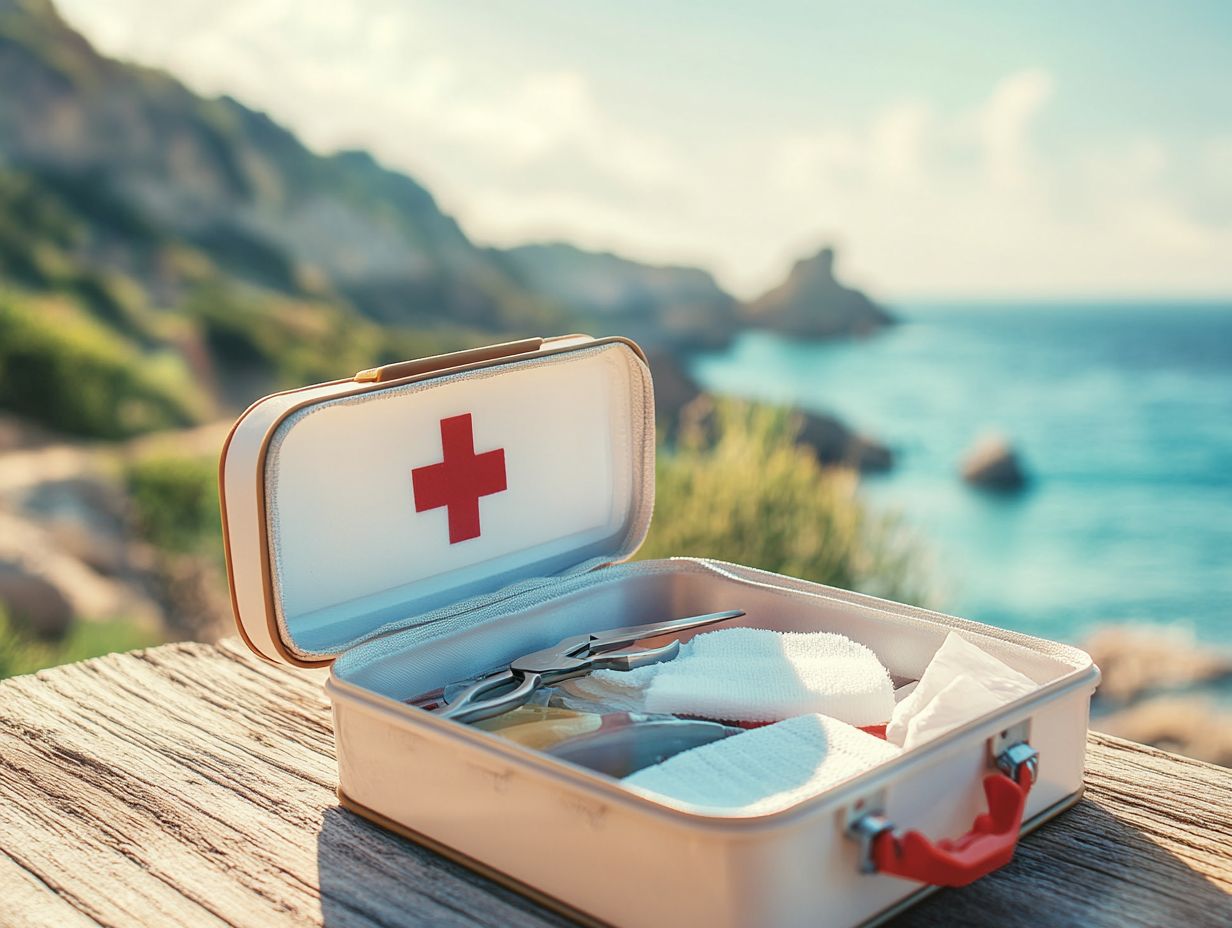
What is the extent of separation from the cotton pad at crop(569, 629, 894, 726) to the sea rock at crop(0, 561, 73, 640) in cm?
337

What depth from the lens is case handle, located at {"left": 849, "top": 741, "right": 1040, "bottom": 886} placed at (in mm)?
660

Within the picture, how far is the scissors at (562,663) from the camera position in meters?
0.91

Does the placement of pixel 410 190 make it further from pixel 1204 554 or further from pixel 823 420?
pixel 1204 554

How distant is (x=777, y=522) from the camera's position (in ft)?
10.3

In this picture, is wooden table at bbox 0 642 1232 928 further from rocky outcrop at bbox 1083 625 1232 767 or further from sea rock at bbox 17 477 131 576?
rocky outcrop at bbox 1083 625 1232 767

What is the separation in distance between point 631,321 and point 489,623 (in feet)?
39.2

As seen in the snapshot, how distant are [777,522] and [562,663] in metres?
2.19

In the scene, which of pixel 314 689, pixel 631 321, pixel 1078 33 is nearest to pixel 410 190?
pixel 631 321

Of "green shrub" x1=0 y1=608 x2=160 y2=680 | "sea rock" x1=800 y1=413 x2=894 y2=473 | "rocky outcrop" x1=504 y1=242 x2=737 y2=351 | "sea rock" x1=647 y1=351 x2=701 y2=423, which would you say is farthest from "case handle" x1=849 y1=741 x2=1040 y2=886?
"rocky outcrop" x1=504 y1=242 x2=737 y2=351

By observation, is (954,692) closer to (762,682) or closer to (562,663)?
(762,682)

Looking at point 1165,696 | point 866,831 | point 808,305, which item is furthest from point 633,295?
point 866,831

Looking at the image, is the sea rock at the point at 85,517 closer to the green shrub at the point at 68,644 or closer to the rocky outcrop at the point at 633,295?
the green shrub at the point at 68,644

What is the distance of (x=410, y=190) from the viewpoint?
13.0m

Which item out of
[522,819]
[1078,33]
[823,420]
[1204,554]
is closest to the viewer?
[522,819]
